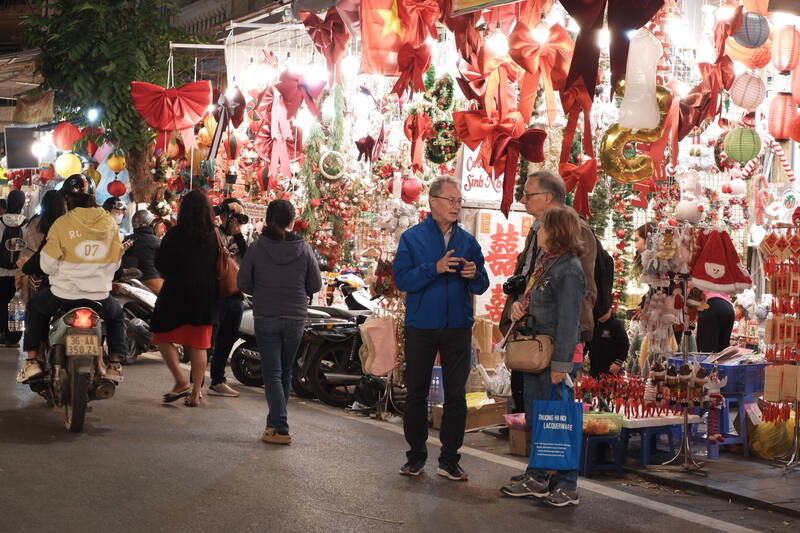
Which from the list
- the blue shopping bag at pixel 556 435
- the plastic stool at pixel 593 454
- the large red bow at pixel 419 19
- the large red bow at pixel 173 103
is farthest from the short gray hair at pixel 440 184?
the large red bow at pixel 173 103

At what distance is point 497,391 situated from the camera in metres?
10.7

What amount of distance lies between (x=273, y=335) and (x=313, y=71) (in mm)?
5860

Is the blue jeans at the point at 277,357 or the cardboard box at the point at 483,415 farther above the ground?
the blue jeans at the point at 277,357

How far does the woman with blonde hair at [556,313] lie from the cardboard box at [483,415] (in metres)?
2.60

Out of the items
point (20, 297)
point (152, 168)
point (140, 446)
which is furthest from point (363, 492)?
point (152, 168)

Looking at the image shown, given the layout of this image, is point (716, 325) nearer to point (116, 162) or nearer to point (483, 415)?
point (483, 415)

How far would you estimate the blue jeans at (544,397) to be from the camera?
7.09m

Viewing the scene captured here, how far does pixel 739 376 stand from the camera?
9508 millimetres

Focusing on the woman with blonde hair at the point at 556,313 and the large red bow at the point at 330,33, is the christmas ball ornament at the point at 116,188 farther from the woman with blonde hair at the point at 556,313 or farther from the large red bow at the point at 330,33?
the woman with blonde hair at the point at 556,313

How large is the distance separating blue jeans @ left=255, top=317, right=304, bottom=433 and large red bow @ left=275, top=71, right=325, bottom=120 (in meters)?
5.58

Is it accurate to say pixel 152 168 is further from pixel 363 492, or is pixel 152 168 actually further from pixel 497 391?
pixel 363 492

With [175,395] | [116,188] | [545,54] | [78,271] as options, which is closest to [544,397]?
[545,54]

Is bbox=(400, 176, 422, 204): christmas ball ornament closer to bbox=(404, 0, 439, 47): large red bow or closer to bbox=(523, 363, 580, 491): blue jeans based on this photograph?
bbox=(404, 0, 439, 47): large red bow

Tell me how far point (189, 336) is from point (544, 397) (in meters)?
4.27
